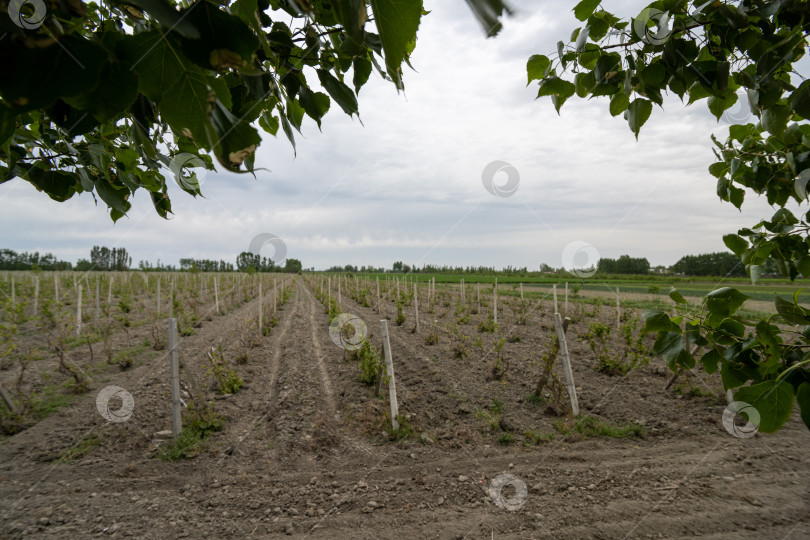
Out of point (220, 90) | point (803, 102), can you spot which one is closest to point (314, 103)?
point (220, 90)

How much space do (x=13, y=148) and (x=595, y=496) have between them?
511cm

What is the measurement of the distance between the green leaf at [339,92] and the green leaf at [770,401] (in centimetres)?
110

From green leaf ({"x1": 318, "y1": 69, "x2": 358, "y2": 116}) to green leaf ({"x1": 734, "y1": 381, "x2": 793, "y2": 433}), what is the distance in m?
1.10

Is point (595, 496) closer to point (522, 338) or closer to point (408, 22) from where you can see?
point (408, 22)

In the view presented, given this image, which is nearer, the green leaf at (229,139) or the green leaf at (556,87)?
the green leaf at (229,139)

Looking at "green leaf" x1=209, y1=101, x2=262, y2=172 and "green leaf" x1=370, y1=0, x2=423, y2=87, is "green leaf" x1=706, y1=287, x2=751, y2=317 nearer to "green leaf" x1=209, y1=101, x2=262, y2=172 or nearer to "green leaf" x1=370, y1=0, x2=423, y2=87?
"green leaf" x1=370, y1=0, x2=423, y2=87

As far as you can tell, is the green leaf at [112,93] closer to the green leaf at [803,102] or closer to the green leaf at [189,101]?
the green leaf at [189,101]

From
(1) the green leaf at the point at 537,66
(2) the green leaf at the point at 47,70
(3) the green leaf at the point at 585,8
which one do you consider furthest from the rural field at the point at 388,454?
(2) the green leaf at the point at 47,70

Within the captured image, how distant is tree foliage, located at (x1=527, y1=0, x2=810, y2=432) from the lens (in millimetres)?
959

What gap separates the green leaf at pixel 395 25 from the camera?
405mm

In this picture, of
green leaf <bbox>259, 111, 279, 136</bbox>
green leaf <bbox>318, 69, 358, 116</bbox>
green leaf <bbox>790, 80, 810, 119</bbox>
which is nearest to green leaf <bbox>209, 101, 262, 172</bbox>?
green leaf <bbox>318, 69, 358, 116</bbox>

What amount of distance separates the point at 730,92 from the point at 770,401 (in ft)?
3.51

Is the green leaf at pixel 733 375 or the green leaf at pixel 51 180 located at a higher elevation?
the green leaf at pixel 51 180

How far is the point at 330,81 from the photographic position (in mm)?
825
